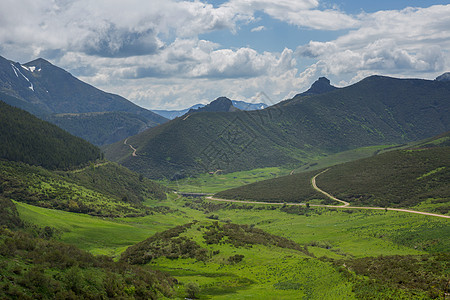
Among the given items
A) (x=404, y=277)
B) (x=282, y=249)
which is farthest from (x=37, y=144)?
(x=404, y=277)

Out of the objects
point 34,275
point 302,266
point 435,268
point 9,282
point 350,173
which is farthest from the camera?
point 350,173

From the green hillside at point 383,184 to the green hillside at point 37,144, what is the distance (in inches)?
2836

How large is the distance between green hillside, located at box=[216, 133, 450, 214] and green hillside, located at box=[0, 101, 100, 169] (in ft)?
236

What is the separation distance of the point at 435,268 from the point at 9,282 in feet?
122

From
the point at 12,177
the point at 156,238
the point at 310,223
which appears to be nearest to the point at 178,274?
the point at 156,238

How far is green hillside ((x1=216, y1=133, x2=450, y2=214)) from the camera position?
107125mm

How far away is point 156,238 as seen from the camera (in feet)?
206

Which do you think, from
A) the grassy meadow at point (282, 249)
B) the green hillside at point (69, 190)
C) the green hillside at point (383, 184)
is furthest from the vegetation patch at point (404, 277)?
the green hillside at point (69, 190)

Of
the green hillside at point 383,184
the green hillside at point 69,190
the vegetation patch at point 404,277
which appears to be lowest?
the green hillside at point 383,184

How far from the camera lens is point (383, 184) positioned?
12556 cm

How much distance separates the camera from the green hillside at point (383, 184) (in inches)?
4218

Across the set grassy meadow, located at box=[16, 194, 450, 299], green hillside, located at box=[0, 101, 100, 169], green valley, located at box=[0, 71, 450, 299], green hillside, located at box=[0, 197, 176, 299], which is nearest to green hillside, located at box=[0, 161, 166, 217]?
green valley, located at box=[0, 71, 450, 299]

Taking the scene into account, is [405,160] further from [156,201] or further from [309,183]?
[156,201]

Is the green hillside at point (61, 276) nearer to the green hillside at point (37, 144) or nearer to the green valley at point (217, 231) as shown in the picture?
the green valley at point (217, 231)
